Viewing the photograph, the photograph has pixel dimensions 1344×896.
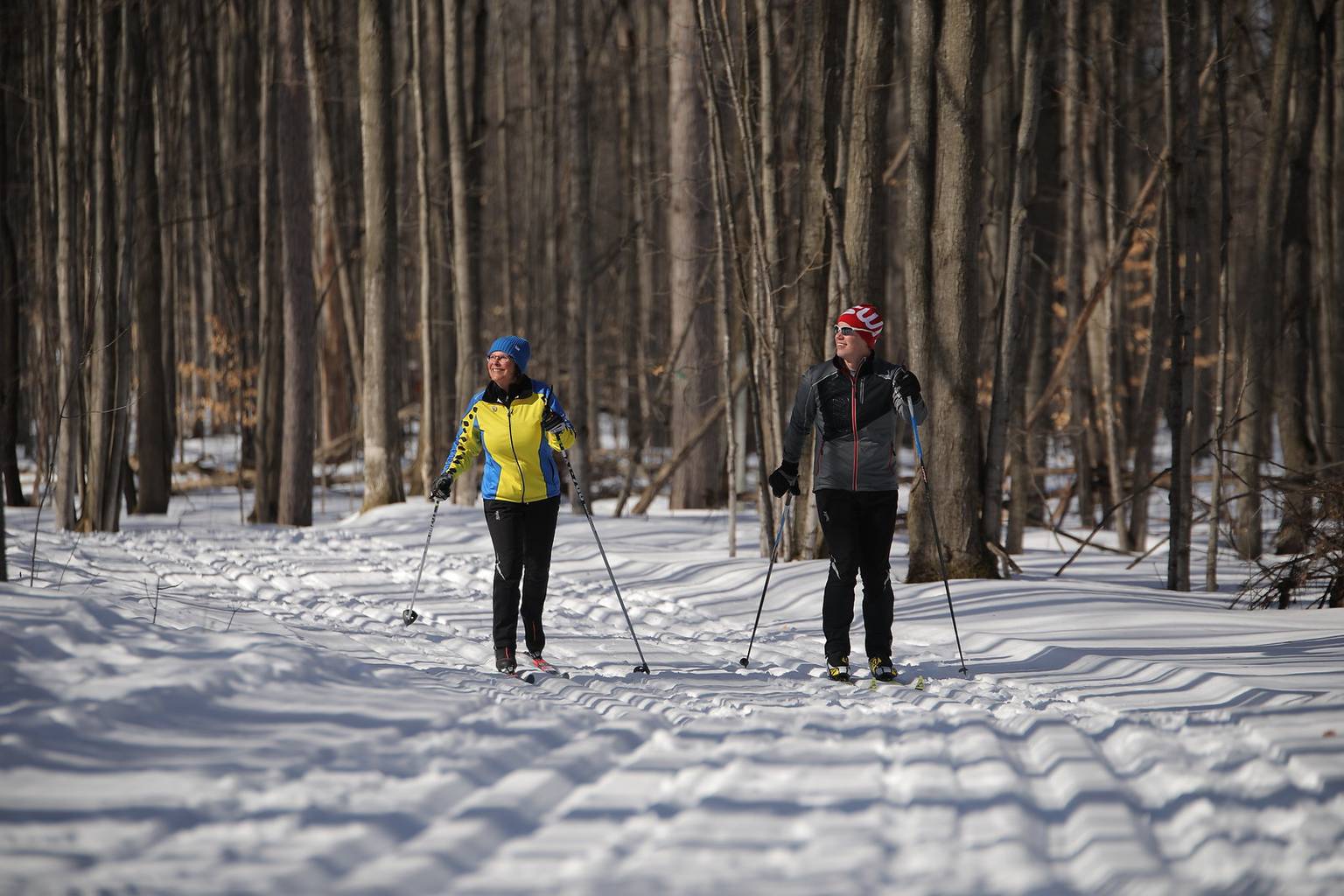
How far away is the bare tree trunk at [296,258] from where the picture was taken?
15.2 metres

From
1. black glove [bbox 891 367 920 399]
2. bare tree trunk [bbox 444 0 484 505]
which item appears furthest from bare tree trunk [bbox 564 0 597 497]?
black glove [bbox 891 367 920 399]

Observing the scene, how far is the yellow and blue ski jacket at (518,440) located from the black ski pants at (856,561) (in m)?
1.58

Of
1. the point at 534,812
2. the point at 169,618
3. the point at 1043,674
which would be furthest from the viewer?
the point at 169,618

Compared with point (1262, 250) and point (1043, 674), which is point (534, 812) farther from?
point (1262, 250)

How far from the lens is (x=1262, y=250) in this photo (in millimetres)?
12984

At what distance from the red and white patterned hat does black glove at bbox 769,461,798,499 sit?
82 centimetres

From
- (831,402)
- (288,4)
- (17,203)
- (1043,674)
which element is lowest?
(1043,674)

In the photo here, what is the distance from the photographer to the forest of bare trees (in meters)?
9.46

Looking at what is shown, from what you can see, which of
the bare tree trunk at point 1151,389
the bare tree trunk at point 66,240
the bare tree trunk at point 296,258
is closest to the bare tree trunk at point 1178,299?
the bare tree trunk at point 1151,389

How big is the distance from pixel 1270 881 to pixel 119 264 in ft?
44.0

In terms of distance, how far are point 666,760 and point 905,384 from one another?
270 centimetres

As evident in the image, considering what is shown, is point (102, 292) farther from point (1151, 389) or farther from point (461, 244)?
point (1151, 389)

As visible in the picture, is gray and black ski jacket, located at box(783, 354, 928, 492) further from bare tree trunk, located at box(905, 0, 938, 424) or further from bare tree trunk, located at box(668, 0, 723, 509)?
bare tree trunk, located at box(668, 0, 723, 509)

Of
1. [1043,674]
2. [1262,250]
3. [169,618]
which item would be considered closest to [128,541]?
[169,618]
